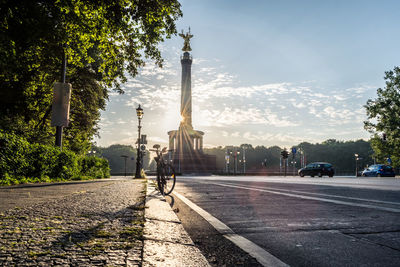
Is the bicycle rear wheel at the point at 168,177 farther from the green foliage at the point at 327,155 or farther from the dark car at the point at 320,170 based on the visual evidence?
the green foliage at the point at 327,155

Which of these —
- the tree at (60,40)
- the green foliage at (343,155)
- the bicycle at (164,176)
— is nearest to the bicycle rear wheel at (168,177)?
the bicycle at (164,176)

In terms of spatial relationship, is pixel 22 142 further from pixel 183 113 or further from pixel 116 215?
pixel 183 113

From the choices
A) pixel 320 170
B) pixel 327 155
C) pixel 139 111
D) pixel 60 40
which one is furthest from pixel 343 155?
pixel 60 40

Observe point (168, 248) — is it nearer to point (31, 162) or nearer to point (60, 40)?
point (31, 162)

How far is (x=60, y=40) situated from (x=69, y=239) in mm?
11618

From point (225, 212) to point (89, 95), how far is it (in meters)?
19.9

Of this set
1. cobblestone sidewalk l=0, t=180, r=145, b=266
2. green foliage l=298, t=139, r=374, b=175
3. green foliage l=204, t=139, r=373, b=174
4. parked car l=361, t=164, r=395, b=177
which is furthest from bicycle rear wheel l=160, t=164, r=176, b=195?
green foliage l=298, t=139, r=374, b=175

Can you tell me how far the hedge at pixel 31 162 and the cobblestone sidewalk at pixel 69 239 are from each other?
6.58 meters

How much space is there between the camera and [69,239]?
6.70ft

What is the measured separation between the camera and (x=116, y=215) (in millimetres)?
3273

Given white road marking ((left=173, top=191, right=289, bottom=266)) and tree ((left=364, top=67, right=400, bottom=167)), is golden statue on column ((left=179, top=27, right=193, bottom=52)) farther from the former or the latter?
white road marking ((left=173, top=191, right=289, bottom=266))

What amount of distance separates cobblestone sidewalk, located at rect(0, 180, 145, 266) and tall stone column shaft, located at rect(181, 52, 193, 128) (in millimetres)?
65831

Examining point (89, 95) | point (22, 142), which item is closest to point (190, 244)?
point (22, 142)

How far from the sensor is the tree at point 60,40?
1041cm
